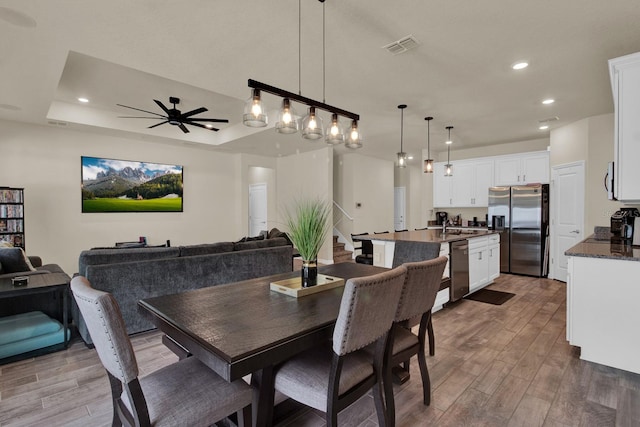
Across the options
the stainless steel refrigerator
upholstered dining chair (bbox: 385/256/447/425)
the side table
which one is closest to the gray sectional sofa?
the side table

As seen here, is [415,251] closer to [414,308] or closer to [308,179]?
[414,308]

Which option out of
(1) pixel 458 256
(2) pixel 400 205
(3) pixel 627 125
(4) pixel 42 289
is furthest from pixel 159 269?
(2) pixel 400 205

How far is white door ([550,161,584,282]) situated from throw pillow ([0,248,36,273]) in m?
7.51

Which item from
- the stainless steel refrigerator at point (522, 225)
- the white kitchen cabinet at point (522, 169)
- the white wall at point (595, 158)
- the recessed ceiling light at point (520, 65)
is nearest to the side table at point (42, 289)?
the recessed ceiling light at point (520, 65)

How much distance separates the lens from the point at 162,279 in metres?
3.14

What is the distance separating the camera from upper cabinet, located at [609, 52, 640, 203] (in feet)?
7.94

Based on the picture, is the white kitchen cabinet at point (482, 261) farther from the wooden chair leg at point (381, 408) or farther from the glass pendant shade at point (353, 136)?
the wooden chair leg at point (381, 408)

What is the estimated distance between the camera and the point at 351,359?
1585 mm

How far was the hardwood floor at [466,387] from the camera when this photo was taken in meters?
1.86

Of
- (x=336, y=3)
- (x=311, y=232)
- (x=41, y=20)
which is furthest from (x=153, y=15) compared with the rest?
(x=311, y=232)

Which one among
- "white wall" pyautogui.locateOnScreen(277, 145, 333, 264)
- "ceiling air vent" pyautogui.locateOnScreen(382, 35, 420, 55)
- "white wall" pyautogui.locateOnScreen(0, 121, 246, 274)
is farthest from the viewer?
"white wall" pyautogui.locateOnScreen(277, 145, 333, 264)

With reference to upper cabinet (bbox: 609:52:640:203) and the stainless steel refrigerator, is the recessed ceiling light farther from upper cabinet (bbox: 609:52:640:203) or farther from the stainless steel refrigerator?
the stainless steel refrigerator

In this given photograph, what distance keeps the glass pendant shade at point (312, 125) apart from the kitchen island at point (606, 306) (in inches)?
93.0

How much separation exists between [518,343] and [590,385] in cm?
68
